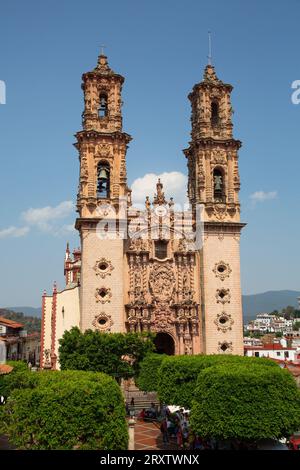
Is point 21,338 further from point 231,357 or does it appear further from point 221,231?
point 231,357

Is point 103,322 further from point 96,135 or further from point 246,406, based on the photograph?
point 246,406

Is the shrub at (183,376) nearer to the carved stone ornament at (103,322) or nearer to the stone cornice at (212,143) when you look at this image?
the carved stone ornament at (103,322)

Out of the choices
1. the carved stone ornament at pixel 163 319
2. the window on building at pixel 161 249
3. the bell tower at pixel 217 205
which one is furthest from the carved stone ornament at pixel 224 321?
the window on building at pixel 161 249

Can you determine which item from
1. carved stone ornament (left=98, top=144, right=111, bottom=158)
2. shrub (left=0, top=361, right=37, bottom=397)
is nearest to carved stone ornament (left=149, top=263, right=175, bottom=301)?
carved stone ornament (left=98, top=144, right=111, bottom=158)

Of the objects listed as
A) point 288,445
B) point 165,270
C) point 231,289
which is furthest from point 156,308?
point 288,445

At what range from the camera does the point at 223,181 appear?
38.7 meters

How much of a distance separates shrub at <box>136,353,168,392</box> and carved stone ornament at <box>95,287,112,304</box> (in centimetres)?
705

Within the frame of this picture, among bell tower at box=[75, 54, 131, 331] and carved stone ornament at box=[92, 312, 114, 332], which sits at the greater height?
bell tower at box=[75, 54, 131, 331]

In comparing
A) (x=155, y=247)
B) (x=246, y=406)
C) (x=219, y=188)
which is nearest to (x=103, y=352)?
(x=155, y=247)

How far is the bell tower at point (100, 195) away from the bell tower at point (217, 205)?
19.0 feet

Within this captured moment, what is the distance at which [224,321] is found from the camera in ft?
119

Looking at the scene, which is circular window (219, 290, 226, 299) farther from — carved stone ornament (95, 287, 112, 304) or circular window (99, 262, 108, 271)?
circular window (99, 262, 108, 271)

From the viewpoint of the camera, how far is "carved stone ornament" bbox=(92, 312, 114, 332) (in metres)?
34.5

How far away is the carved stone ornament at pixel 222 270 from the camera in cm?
3675
